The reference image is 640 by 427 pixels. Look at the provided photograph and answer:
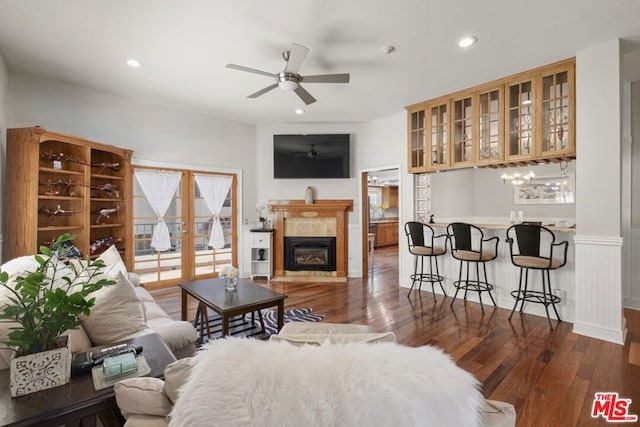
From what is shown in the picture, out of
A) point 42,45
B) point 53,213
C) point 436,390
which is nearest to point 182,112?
point 42,45

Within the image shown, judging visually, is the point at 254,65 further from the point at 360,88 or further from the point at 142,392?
the point at 142,392

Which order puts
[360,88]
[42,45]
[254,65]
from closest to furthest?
[42,45], [254,65], [360,88]

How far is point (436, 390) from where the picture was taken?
70 centimetres

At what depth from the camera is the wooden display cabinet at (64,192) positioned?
300cm

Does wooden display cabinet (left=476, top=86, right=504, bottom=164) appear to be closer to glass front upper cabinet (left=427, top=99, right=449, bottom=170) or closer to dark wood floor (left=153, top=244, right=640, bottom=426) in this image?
glass front upper cabinet (left=427, top=99, right=449, bottom=170)

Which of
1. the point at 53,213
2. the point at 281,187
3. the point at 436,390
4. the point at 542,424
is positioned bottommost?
the point at 542,424

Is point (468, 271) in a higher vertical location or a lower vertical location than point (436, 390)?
lower

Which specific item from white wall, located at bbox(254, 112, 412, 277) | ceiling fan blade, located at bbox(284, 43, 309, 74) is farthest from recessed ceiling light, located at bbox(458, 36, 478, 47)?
white wall, located at bbox(254, 112, 412, 277)

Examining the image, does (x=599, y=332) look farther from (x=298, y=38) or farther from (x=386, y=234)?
(x=386, y=234)

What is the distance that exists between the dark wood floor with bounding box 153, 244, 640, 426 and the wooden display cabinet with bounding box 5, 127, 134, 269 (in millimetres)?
1226

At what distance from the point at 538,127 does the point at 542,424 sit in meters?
2.99

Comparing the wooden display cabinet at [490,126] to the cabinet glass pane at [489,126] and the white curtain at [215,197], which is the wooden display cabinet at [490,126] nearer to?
the cabinet glass pane at [489,126]

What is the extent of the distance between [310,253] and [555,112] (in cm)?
401

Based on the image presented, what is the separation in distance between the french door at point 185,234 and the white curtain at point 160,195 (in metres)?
0.05
